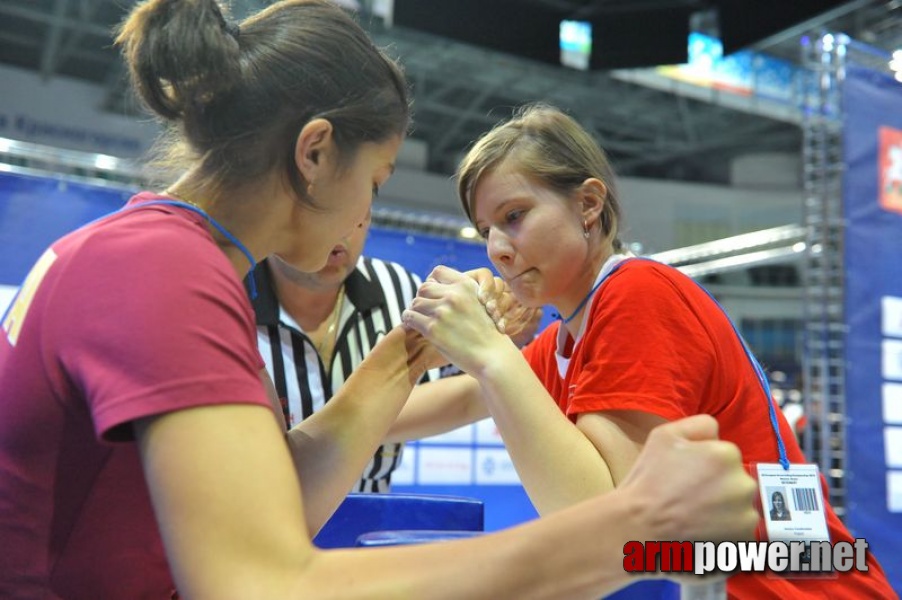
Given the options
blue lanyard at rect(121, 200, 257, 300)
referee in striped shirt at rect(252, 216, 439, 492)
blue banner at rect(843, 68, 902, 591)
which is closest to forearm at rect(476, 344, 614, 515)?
blue lanyard at rect(121, 200, 257, 300)

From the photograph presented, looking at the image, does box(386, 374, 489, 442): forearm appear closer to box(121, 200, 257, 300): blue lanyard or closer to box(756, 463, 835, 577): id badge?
box(756, 463, 835, 577): id badge

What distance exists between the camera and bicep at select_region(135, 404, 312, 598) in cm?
66

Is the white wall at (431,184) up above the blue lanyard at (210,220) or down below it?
above

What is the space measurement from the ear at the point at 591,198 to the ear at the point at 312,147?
0.70 m

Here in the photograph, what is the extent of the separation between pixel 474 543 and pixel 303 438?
0.51m

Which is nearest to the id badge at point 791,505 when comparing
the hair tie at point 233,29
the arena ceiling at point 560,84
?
the hair tie at point 233,29

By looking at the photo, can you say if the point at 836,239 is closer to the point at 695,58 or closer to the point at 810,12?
the point at 810,12

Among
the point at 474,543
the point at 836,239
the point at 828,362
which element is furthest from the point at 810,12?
the point at 474,543

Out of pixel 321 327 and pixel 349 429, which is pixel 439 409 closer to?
pixel 321 327

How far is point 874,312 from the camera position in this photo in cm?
355

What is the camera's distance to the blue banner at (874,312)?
11.3ft

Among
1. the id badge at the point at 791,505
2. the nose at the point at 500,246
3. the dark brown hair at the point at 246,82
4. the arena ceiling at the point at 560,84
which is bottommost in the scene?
the id badge at the point at 791,505

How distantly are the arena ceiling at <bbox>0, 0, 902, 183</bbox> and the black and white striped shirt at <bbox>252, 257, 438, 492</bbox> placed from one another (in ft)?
11.8

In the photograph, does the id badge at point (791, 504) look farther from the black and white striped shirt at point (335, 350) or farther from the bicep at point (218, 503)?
the black and white striped shirt at point (335, 350)
